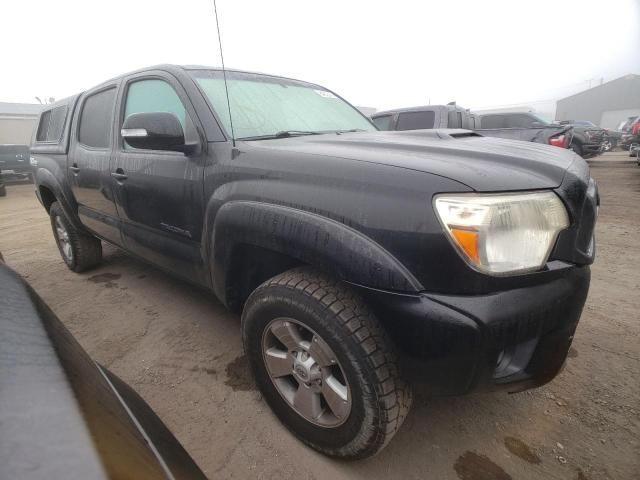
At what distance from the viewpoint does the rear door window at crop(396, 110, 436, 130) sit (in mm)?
6089

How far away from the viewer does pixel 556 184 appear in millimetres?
1243

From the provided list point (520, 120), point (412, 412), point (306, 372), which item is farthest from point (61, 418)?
point (520, 120)

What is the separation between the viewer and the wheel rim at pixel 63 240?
3644 millimetres

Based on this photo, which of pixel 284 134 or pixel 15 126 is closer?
pixel 284 134

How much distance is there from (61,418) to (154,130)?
144cm

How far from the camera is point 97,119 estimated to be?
286cm

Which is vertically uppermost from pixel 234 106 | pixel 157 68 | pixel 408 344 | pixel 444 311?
pixel 157 68

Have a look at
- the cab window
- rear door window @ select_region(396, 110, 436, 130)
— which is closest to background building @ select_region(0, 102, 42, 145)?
rear door window @ select_region(396, 110, 436, 130)

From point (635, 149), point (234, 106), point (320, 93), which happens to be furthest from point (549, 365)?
point (635, 149)

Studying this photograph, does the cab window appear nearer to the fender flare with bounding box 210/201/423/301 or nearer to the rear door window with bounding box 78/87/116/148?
the rear door window with bounding box 78/87/116/148

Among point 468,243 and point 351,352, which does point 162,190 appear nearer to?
point 351,352

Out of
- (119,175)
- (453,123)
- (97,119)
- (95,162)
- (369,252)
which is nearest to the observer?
(369,252)

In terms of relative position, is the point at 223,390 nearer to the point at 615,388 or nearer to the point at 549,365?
the point at 549,365

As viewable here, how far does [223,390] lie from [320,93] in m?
2.20
